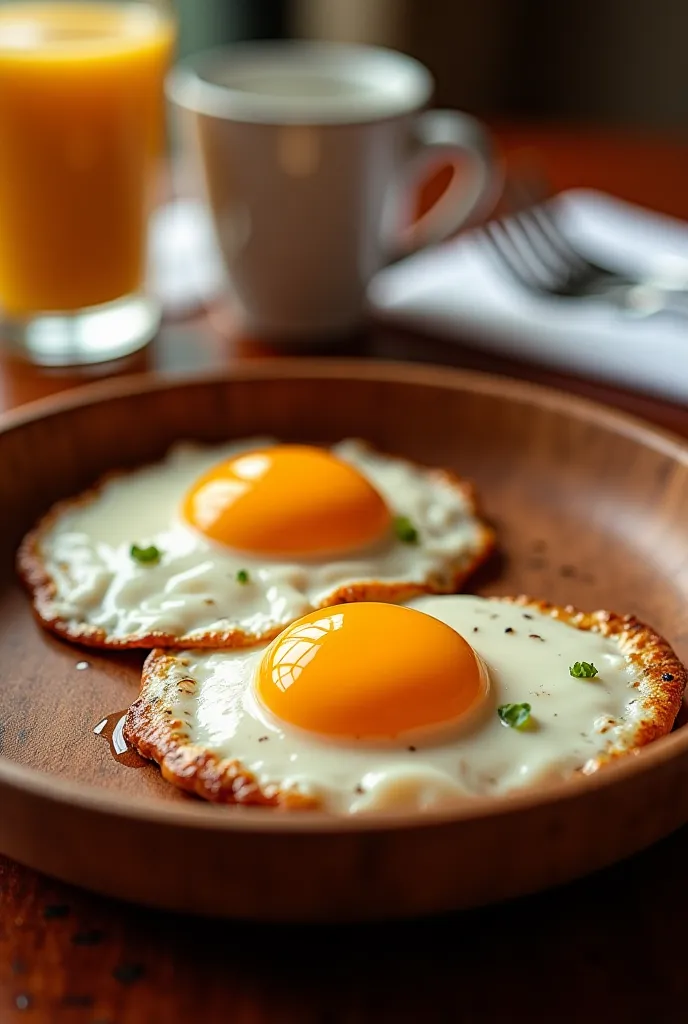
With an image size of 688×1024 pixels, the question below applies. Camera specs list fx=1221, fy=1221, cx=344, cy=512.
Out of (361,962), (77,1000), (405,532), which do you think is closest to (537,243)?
(405,532)

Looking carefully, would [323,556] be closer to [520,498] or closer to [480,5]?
[520,498]

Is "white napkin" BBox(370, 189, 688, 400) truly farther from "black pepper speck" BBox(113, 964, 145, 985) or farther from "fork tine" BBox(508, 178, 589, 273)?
"black pepper speck" BBox(113, 964, 145, 985)

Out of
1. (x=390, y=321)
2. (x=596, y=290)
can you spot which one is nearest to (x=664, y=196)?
(x=596, y=290)

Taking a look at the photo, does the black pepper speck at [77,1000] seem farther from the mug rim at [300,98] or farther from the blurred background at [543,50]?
the blurred background at [543,50]

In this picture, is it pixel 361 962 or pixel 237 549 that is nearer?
pixel 361 962

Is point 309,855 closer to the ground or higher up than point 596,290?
higher up

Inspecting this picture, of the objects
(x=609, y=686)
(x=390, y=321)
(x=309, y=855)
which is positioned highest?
(x=309, y=855)

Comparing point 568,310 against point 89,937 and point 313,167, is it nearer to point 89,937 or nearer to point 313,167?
point 313,167
